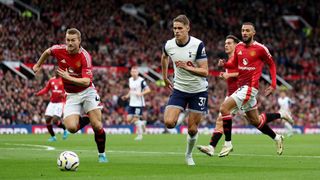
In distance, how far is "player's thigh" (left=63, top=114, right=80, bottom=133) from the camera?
17312mm

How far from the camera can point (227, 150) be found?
19.3 metres

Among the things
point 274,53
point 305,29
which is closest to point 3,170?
point 274,53

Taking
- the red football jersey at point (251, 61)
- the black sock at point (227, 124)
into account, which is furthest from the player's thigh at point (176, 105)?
the black sock at point (227, 124)

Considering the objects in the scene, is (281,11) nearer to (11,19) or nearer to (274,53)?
(274,53)

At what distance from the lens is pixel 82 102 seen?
1752 cm

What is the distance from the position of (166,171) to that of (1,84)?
27654mm

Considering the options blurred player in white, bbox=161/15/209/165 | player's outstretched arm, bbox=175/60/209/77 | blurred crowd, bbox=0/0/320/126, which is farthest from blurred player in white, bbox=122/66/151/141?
player's outstretched arm, bbox=175/60/209/77

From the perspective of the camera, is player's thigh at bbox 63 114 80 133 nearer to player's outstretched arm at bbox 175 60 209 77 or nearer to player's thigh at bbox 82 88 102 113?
player's thigh at bbox 82 88 102 113

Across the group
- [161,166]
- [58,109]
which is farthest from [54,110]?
[161,166]

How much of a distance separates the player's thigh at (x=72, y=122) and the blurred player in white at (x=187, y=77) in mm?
1986

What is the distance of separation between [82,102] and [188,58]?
2583mm

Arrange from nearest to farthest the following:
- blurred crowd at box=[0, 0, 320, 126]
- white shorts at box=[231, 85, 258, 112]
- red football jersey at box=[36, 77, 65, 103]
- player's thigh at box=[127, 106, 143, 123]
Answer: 1. white shorts at box=[231, 85, 258, 112]
2. red football jersey at box=[36, 77, 65, 103]
3. player's thigh at box=[127, 106, 143, 123]
4. blurred crowd at box=[0, 0, 320, 126]

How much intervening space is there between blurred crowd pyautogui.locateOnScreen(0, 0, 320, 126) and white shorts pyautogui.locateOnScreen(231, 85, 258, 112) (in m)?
22.9

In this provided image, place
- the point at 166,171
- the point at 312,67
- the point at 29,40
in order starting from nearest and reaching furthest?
the point at 166,171, the point at 29,40, the point at 312,67
